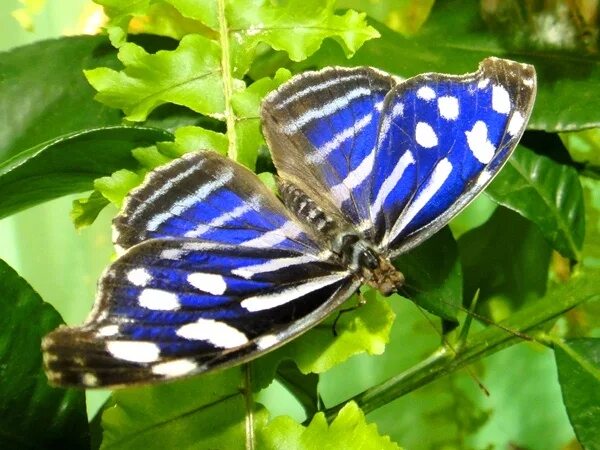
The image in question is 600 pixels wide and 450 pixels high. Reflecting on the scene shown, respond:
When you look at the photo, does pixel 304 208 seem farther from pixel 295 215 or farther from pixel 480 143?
pixel 480 143

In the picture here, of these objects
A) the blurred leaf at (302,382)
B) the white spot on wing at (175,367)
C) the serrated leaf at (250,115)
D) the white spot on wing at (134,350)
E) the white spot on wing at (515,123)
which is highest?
the serrated leaf at (250,115)

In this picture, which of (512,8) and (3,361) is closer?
(3,361)

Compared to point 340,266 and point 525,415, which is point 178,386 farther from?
point 525,415

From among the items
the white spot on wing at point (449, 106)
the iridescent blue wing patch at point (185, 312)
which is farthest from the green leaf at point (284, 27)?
the iridescent blue wing patch at point (185, 312)

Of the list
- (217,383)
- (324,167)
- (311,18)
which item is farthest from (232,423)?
(311,18)

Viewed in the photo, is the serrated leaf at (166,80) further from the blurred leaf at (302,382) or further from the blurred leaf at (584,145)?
the blurred leaf at (584,145)
